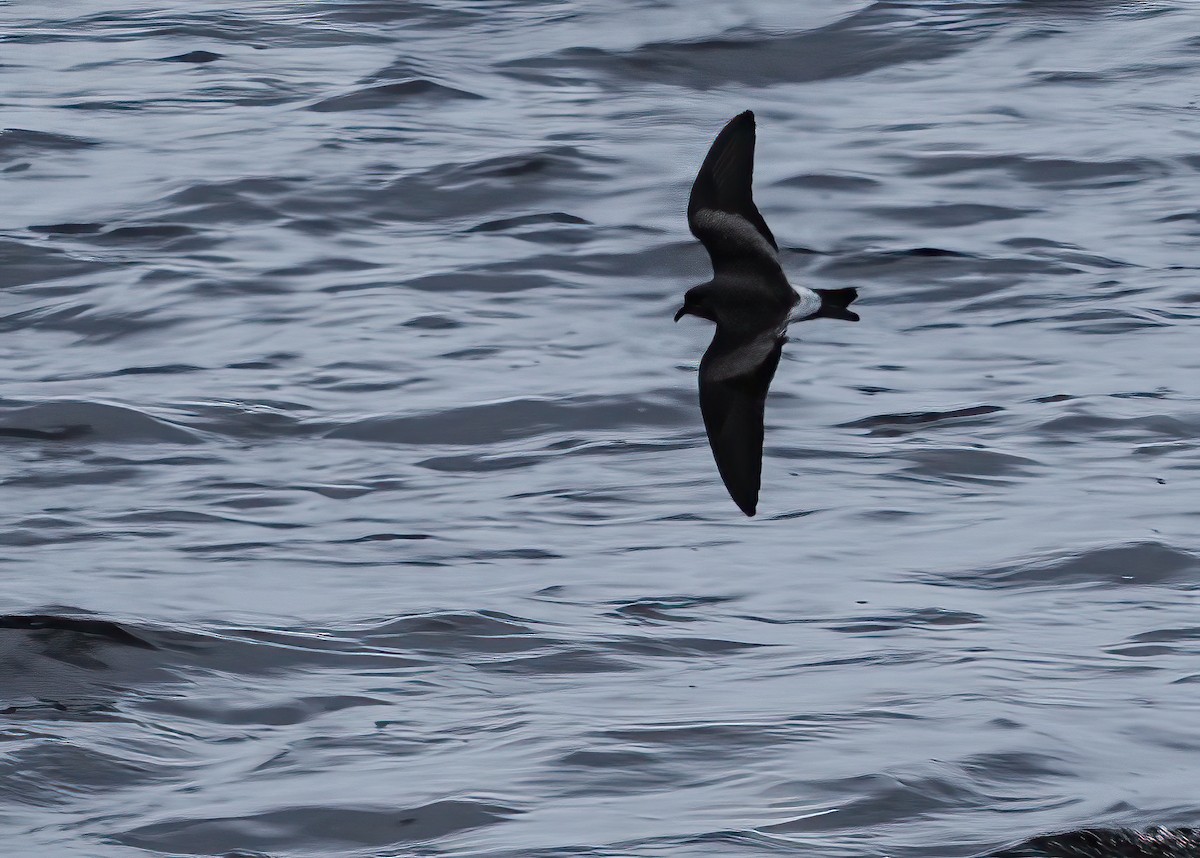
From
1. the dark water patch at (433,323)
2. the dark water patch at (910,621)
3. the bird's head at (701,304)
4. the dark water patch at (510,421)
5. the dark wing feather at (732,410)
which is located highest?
the bird's head at (701,304)

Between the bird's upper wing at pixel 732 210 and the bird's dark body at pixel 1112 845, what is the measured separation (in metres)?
4.00

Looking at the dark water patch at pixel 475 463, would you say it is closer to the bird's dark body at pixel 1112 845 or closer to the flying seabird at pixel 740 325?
the bird's dark body at pixel 1112 845

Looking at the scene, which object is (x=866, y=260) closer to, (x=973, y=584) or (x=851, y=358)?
(x=851, y=358)

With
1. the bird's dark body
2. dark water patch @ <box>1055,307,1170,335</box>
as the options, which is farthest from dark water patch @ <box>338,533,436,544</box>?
dark water patch @ <box>1055,307,1170,335</box>

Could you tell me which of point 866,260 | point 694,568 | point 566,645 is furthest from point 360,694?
point 866,260

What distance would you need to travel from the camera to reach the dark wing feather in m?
6.76

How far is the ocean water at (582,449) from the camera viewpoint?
35.5ft

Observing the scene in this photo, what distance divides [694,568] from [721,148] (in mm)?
6541

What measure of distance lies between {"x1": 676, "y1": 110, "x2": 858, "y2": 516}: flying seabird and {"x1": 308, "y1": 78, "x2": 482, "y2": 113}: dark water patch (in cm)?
1543

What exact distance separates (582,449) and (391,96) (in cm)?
822

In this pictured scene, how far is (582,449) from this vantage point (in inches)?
598

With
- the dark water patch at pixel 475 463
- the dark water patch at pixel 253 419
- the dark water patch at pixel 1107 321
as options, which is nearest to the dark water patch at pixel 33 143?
the dark water patch at pixel 253 419

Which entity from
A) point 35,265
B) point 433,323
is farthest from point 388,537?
point 35,265

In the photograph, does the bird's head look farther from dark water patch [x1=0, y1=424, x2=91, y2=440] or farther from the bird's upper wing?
dark water patch [x1=0, y1=424, x2=91, y2=440]
